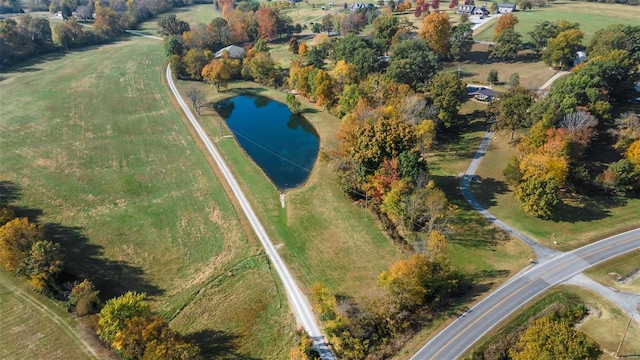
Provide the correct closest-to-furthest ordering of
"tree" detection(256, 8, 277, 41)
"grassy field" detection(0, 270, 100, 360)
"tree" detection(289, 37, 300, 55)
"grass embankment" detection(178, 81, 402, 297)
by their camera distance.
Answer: "grassy field" detection(0, 270, 100, 360) < "grass embankment" detection(178, 81, 402, 297) < "tree" detection(289, 37, 300, 55) < "tree" detection(256, 8, 277, 41)

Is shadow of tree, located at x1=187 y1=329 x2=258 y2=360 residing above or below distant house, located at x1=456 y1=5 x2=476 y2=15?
below

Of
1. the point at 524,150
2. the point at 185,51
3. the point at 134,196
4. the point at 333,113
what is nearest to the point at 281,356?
the point at 134,196

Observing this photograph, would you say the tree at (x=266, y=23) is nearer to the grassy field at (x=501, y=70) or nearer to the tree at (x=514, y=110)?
the grassy field at (x=501, y=70)

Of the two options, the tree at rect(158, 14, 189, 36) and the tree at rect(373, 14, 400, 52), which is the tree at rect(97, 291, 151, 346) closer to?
the tree at rect(373, 14, 400, 52)

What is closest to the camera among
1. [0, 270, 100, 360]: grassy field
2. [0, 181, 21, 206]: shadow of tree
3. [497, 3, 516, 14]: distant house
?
[0, 270, 100, 360]: grassy field

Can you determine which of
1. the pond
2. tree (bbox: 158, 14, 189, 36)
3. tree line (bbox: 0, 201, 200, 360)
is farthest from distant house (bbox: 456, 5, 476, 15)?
tree line (bbox: 0, 201, 200, 360)

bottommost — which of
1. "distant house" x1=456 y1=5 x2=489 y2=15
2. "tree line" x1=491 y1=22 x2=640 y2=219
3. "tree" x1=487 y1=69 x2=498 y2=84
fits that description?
"tree line" x1=491 y1=22 x2=640 y2=219

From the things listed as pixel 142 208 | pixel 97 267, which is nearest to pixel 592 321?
pixel 97 267

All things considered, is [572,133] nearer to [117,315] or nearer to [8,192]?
[117,315]
